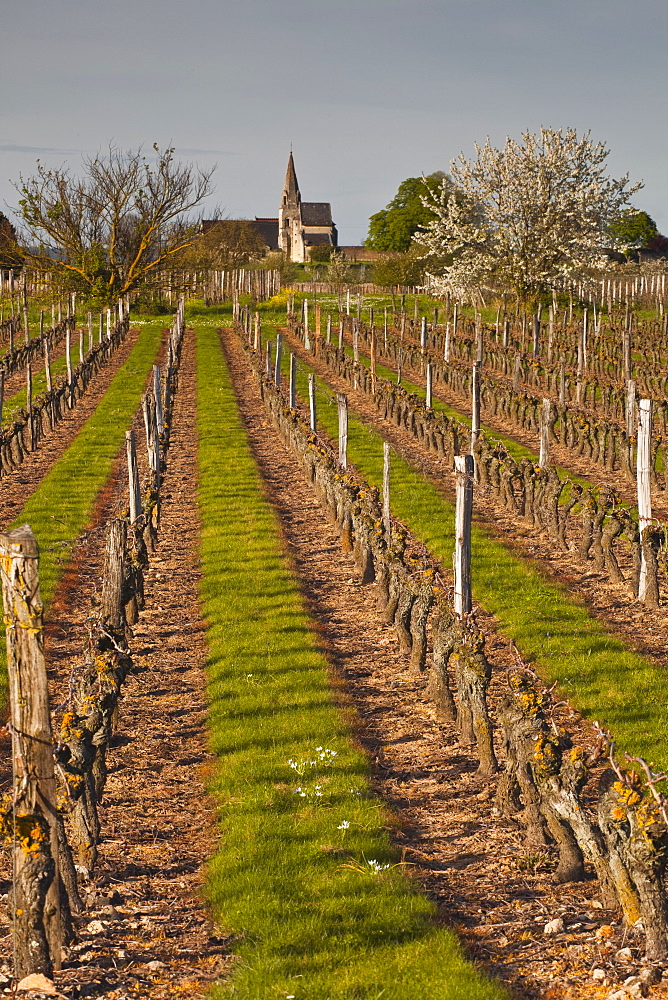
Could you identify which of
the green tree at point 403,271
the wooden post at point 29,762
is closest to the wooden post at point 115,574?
the wooden post at point 29,762

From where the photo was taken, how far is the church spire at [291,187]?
447 ft

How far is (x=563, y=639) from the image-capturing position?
39.0 ft

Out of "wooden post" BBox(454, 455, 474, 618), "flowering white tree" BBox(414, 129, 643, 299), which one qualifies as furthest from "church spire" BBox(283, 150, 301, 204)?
"wooden post" BBox(454, 455, 474, 618)

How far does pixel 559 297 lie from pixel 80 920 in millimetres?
52468

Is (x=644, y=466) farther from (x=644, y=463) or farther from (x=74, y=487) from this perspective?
(x=74, y=487)

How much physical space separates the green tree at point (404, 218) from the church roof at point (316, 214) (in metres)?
46.2

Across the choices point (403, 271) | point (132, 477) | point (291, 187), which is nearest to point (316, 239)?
point (291, 187)

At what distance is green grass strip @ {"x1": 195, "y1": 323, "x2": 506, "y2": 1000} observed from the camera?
602 cm

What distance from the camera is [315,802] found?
27.1 ft

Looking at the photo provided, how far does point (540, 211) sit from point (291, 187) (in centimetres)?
9514

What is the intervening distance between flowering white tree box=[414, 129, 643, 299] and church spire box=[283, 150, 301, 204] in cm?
9184

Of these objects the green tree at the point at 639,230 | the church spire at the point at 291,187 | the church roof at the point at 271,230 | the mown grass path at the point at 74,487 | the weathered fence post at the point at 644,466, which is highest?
the church spire at the point at 291,187

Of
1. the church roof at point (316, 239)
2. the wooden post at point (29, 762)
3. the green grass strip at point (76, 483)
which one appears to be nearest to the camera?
the wooden post at point (29, 762)

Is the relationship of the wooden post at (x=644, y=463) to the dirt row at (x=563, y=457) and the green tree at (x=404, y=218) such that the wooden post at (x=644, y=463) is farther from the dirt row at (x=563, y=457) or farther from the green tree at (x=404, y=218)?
the green tree at (x=404, y=218)
